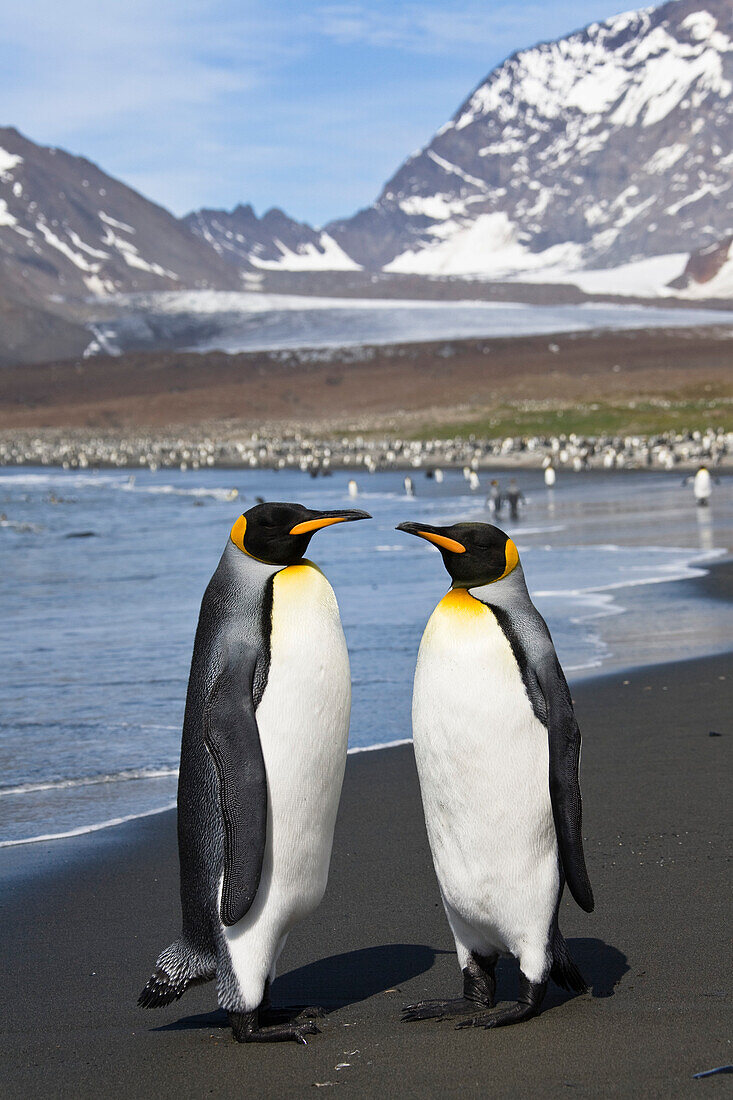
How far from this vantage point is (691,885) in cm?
383

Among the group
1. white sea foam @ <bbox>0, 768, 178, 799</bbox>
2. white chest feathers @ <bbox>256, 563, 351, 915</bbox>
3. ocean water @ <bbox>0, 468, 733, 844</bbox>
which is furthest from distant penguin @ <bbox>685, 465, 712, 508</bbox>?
white chest feathers @ <bbox>256, 563, 351, 915</bbox>

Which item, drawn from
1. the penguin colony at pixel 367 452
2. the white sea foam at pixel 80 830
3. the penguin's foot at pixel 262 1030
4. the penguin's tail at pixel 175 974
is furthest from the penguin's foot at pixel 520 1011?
the penguin colony at pixel 367 452

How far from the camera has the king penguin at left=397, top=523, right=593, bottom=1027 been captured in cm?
315

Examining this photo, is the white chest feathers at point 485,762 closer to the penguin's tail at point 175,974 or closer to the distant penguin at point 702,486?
the penguin's tail at point 175,974

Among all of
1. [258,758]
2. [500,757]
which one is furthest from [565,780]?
[258,758]

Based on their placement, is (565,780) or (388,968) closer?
(565,780)

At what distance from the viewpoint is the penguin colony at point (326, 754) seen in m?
3.12

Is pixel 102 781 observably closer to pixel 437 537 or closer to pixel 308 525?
pixel 308 525

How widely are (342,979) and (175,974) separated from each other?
517mm

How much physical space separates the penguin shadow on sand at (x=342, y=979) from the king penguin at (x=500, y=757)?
0.94ft

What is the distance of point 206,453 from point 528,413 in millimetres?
12939

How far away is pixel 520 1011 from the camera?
3.05 metres

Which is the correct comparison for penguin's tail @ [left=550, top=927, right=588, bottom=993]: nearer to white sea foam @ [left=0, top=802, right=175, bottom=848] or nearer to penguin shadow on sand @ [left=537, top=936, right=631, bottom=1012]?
penguin shadow on sand @ [left=537, top=936, right=631, bottom=1012]

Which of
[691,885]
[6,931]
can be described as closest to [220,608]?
[6,931]
